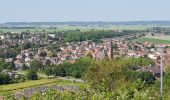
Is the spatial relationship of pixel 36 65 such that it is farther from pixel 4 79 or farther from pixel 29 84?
pixel 29 84

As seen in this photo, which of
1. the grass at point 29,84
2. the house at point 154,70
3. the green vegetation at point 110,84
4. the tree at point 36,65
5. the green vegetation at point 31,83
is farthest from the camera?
the tree at point 36,65


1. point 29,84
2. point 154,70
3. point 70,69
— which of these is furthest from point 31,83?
point 154,70

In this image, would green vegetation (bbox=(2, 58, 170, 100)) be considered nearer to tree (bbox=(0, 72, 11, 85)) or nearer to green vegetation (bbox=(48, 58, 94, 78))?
→ green vegetation (bbox=(48, 58, 94, 78))

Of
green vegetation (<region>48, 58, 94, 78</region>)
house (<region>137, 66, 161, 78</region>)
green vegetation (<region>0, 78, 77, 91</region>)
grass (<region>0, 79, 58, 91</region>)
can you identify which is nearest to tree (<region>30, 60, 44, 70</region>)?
green vegetation (<region>48, 58, 94, 78</region>)

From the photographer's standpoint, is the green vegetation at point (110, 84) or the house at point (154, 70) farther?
the house at point (154, 70)

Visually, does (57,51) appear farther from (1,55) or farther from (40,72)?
(40,72)

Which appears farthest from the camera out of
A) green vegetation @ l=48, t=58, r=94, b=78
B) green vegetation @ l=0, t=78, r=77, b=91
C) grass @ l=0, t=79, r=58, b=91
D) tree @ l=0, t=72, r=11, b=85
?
green vegetation @ l=48, t=58, r=94, b=78

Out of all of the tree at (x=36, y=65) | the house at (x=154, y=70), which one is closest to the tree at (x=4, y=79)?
the tree at (x=36, y=65)

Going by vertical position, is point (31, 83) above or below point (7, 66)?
above

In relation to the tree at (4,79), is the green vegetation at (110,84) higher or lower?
higher

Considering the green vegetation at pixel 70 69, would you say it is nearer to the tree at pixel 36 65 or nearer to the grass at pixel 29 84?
the grass at pixel 29 84

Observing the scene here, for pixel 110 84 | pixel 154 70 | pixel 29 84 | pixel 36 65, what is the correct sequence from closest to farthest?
pixel 110 84, pixel 29 84, pixel 154 70, pixel 36 65

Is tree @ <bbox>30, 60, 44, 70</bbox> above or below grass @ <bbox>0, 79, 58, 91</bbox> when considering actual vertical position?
below
